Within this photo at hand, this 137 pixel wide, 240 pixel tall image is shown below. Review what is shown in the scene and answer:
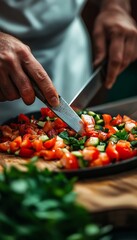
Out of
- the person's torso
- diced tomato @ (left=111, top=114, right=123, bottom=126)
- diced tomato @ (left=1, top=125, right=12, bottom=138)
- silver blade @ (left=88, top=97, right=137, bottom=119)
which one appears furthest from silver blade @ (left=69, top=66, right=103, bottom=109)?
the person's torso

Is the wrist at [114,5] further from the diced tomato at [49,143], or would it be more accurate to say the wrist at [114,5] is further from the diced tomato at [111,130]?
the diced tomato at [49,143]

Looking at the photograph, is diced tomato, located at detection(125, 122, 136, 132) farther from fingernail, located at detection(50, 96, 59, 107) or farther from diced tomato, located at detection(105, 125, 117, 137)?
fingernail, located at detection(50, 96, 59, 107)

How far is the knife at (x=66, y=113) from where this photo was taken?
182cm

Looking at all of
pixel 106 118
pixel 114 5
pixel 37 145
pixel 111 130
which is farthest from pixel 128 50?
pixel 37 145

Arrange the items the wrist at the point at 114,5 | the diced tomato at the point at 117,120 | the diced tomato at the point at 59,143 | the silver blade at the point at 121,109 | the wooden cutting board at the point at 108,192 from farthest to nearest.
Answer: the wrist at the point at 114,5, the silver blade at the point at 121,109, the diced tomato at the point at 117,120, the diced tomato at the point at 59,143, the wooden cutting board at the point at 108,192

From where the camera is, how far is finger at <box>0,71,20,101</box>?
182cm

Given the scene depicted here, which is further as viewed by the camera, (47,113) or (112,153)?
(47,113)

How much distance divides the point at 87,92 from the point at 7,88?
1.41 ft

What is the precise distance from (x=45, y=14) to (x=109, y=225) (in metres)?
1.43

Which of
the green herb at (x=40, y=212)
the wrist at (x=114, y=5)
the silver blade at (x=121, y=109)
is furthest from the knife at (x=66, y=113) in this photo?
the wrist at (x=114, y=5)

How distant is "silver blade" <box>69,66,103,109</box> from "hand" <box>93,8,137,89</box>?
0.11 meters

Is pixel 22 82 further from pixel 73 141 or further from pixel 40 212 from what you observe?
pixel 40 212

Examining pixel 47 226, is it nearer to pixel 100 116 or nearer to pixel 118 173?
pixel 118 173

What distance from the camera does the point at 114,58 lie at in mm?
2438
